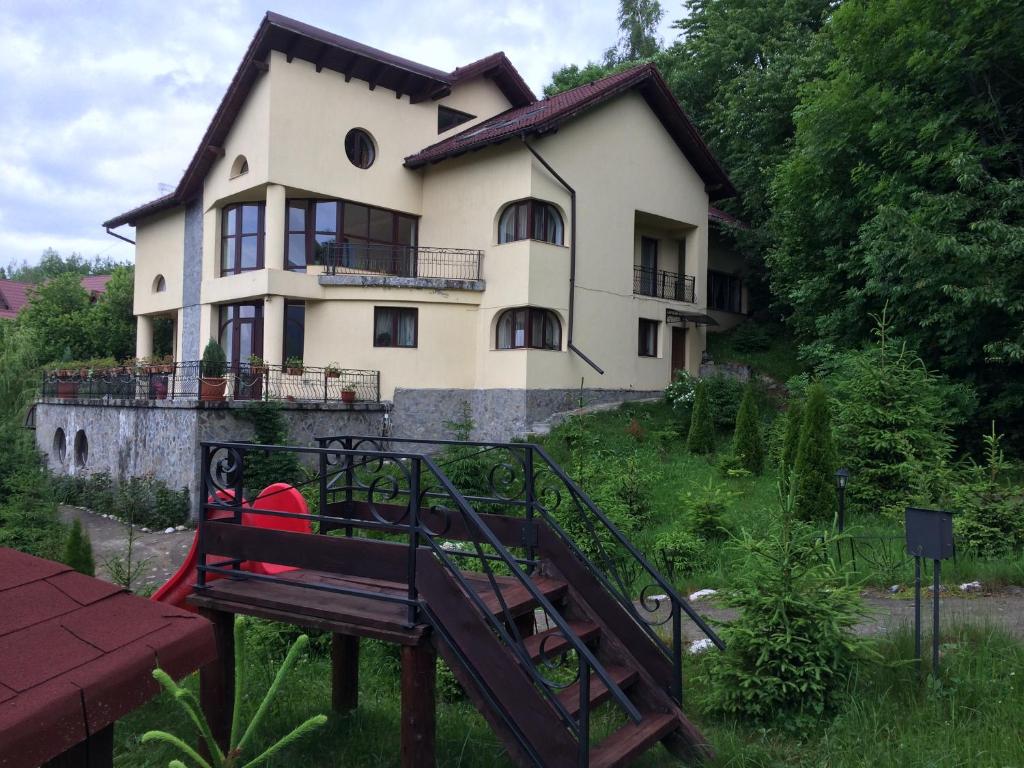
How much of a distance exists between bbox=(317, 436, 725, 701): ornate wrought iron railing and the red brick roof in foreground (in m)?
1.89

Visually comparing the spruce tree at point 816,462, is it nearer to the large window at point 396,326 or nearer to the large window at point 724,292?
the large window at point 396,326

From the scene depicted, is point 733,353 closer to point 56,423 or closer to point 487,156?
point 487,156

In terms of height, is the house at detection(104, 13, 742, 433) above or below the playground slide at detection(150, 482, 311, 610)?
above

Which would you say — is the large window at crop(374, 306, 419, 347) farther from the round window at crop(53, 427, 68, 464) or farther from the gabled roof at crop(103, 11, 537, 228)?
the round window at crop(53, 427, 68, 464)

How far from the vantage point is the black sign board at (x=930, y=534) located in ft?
17.5

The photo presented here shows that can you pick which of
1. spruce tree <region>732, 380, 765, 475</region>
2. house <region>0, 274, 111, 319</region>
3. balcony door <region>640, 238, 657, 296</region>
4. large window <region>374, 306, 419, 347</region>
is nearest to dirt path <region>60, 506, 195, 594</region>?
large window <region>374, 306, 419, 347</region>

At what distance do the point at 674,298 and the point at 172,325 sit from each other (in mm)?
17608

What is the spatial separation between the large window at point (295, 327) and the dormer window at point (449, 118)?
21.9 feet

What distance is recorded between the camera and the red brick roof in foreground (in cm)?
259

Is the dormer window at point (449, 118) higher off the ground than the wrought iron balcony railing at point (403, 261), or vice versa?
the dormer window at point (449, 118)

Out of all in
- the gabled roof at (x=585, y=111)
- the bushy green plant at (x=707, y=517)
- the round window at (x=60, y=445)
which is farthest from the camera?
the round window at (x=60, y=445)

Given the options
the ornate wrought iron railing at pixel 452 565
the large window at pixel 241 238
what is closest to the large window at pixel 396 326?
the large window at pixel 241 238

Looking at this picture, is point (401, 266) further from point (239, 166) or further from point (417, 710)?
point (417, 710)

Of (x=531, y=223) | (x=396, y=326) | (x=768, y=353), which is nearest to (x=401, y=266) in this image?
(x=396, y=326)
